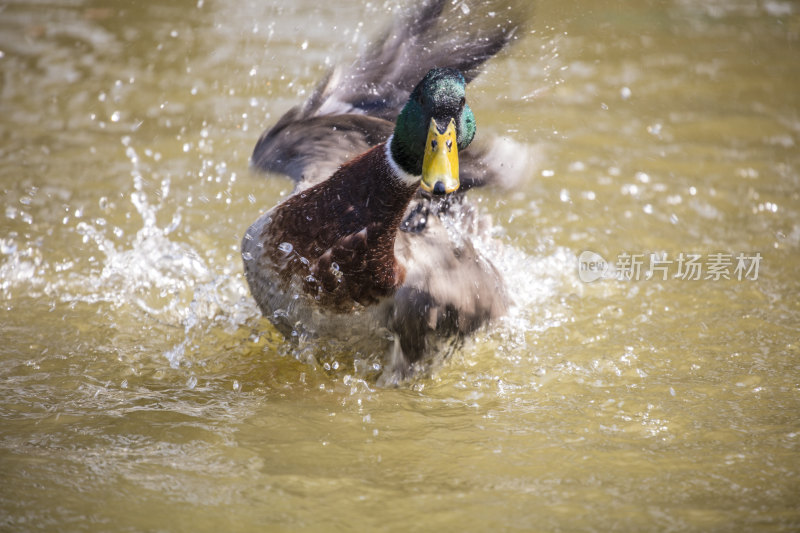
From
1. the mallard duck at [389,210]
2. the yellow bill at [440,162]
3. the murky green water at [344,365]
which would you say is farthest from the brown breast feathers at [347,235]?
the murky green water at [344,365]

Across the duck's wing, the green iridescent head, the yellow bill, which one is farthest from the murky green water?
the yellow bill

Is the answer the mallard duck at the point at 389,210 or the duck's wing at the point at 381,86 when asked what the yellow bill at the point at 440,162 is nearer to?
the mallard duck at the point at 389,210

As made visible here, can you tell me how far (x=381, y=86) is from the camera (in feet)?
10.8

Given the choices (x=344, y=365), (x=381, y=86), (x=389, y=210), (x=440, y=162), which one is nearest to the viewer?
(x=440, y=162)

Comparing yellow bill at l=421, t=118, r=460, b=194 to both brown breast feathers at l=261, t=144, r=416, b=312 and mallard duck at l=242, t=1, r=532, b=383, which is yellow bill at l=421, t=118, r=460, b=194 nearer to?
mallard duck at l=242, t=1, r=532, b=383

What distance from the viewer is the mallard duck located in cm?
259

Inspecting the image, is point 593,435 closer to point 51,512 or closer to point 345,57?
point 51,512

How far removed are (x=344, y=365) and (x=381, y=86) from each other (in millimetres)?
1199

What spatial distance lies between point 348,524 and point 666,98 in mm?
4733

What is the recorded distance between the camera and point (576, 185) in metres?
4.75

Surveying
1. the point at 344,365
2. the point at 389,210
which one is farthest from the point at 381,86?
the point at 344,365

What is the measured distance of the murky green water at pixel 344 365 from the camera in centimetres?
222

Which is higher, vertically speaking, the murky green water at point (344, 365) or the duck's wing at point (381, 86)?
the duck's wing at point (381, 86)

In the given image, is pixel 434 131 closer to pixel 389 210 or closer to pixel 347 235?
pixel 389 210
